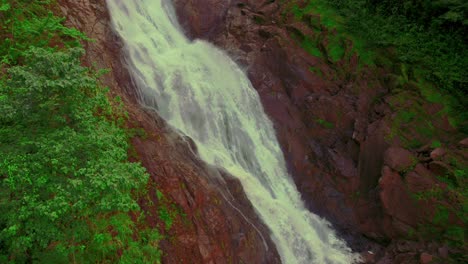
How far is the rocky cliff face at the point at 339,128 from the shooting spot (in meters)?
15.7

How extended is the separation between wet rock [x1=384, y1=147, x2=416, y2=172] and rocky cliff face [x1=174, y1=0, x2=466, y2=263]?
40 mm

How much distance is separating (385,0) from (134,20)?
46.2 feet

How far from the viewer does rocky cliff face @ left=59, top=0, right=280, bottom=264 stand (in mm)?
10688

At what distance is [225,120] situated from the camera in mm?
16547

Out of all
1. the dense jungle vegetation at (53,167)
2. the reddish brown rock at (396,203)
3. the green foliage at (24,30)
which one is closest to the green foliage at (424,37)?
the reddish brown rock at (396,203)

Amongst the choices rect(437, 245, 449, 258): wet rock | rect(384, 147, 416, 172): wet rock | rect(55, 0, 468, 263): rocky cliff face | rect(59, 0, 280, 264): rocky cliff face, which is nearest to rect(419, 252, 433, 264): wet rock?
rect(55, 0, 468, 263): rocky cliff face

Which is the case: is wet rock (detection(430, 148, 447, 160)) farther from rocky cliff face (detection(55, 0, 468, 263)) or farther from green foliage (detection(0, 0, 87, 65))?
green foliage (detection(0, 0, 87, 65))

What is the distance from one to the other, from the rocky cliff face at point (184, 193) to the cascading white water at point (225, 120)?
1053 mm

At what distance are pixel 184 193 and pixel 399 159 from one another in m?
9.83

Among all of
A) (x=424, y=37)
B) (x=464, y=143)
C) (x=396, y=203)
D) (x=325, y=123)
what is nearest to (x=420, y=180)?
(x=396, y=203)

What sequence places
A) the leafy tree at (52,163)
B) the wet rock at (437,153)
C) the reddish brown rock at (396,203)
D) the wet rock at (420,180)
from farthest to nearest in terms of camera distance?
the wet rock at (437,153)
the reddish brown rock at (396,203)
the wet rock at (420,180)
the leafy tree at (52,163)

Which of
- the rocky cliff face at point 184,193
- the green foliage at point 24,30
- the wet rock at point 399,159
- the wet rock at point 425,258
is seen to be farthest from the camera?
the wet rock at point 399,159

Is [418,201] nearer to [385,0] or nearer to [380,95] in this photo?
[380,95]

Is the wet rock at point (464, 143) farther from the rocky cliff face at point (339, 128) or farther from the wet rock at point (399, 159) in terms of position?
the wet rock at point (399, 159)
